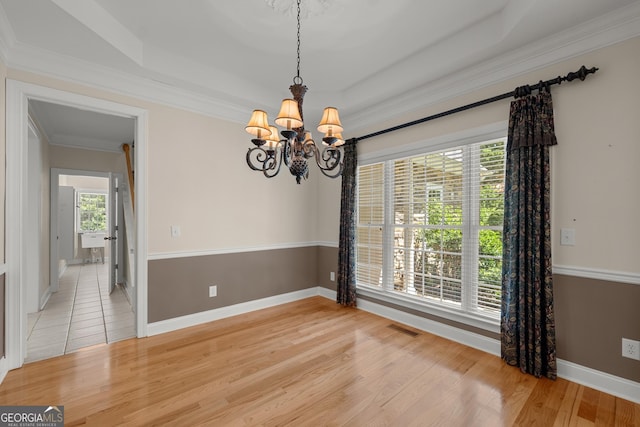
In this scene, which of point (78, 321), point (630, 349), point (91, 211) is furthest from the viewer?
point (91, 211)

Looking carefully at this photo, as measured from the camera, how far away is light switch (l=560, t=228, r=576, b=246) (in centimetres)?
226

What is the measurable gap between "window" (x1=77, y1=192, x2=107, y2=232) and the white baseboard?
877cm

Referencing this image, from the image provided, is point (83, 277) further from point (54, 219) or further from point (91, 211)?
point (91, 211)

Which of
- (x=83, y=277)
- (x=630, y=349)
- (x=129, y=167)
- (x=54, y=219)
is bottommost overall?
(x=83, y=277)

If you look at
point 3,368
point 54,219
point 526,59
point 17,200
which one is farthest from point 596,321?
point 54,219

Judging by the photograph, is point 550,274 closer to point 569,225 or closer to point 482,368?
point 569,225

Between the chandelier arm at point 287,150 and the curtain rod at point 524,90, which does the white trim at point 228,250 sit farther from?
the curtain rod at point 524,90

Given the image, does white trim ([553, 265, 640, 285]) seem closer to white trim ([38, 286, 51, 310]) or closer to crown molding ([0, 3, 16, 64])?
crown molding ([0, 3, 16, 64])

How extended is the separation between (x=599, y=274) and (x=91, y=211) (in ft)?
36.6

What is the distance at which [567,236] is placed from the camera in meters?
2.29

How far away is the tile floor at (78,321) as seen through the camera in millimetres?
2846

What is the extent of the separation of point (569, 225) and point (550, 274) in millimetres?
424

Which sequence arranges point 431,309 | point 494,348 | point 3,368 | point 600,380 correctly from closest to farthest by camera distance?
1. point 600,380
2. point 3,368
3. point 494,348
4. point 431,309

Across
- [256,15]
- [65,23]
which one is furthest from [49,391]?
[256,15]
